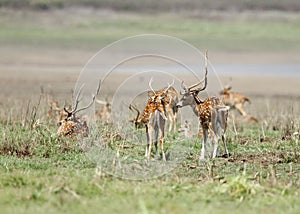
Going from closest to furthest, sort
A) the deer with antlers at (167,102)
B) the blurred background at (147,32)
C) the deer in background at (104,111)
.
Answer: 1. the deer with antlers at (167,102)
2. the deer in background at (104,111)
3. the blurred background at (147,32)

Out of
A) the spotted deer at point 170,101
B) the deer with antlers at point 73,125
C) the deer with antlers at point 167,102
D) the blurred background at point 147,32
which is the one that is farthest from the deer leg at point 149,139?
the blurred background at point 147,32

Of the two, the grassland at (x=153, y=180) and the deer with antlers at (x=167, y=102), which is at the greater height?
the deer with antlers at (x=167, y=102)

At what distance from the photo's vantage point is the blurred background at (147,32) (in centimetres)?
2927

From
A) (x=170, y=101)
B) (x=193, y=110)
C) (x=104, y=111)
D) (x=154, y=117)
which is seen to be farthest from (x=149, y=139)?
(x=104, y=111)

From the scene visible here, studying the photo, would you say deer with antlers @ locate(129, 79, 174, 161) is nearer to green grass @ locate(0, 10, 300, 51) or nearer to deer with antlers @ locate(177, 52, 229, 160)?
deer with antlers @ locate(177, 52, 229, 160)

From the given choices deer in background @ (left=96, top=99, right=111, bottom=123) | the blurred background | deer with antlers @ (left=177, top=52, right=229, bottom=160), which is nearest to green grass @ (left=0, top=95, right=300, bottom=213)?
deer with antlers @ (left=177, top=52, right=229, bottom=160)

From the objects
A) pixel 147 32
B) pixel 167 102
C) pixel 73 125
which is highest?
pixel 147 32

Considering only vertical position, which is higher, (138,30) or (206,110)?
(138,30)

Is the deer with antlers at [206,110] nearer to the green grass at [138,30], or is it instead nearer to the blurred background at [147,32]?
the blurred background at [147,32]

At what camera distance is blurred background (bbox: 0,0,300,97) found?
29270mm

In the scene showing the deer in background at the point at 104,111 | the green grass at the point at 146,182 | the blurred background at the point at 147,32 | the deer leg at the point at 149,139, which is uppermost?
the blurred background at the point at 147,32

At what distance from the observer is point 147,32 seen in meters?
45.4

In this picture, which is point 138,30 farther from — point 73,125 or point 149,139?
point 149,139

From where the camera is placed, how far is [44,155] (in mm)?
12156
